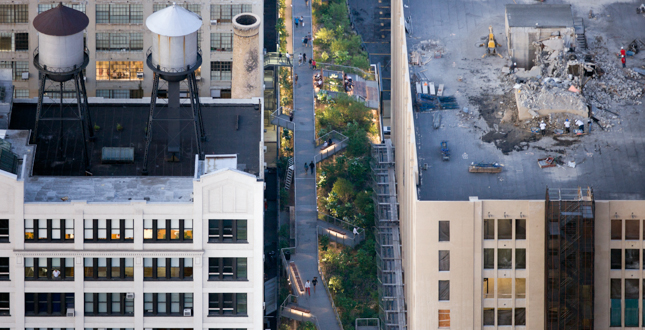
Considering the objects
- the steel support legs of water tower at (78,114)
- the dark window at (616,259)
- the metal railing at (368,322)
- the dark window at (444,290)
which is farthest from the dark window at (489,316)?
the steel support legs of water tower at (78,114)

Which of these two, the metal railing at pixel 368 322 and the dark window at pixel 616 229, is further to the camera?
the metal railing at pixel 368 322

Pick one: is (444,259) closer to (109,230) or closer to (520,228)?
(520,228)

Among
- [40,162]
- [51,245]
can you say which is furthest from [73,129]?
[51,245]

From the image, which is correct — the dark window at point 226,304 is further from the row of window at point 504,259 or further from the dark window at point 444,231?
the row of window at point 504,259

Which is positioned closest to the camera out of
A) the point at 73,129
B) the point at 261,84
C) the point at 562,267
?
the point at 562,267

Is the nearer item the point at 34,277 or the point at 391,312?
Result: the point at 34,277

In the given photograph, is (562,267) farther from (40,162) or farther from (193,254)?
(40,162)

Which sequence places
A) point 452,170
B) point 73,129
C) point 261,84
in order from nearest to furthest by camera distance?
point 452,170 < point 73,129 < point 261,84

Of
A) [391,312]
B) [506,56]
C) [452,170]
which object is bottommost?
[391,312]
